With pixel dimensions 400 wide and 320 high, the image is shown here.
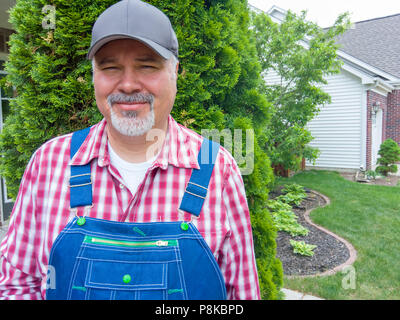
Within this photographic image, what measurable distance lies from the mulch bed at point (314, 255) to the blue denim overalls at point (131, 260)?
3270 millimetres

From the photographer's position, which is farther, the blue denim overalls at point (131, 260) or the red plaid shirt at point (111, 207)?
the red plaid shirt at point (111, 207)

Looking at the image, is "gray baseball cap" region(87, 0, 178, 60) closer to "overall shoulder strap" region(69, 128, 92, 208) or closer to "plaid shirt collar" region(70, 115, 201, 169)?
"plaid shirt collar" region(70, 115, 201, 169)

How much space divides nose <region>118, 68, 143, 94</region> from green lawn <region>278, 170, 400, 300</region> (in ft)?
11.0

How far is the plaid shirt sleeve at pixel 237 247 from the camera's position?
4.58ft

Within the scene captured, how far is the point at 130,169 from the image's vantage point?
A: 1.44 m

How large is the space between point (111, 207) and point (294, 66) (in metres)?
8.14

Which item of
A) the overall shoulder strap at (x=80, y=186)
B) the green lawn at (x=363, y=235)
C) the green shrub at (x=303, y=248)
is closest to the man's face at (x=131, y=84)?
the overall shoulder strap at (x=80, y=186)

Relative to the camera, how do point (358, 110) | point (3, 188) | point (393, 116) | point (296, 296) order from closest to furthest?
point (296, 296), point (3, 188), point (358, 110), point (393, 116)

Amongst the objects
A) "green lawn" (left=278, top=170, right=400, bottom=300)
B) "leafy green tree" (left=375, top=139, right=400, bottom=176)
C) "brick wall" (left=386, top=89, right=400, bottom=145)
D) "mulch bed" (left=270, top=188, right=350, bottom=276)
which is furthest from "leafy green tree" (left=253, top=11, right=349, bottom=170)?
"brick wall" (left=386, top=89, right=400, bottom=145)

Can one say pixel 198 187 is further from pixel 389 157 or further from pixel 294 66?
pixel 389 157

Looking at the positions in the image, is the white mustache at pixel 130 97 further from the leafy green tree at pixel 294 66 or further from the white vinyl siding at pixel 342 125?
the white vinyl siding at pixel 342 125

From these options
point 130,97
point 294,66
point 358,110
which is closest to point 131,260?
point 130,97

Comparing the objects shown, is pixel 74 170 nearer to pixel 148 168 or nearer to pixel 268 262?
pixel 148 168

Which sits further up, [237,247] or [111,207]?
[111,207]
